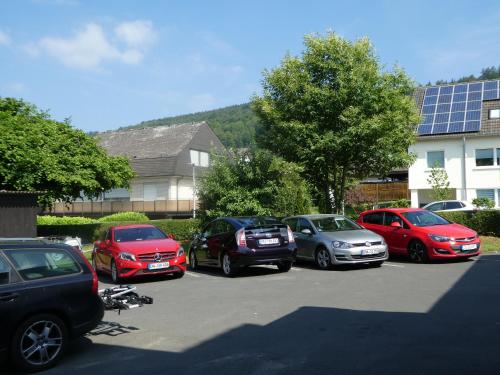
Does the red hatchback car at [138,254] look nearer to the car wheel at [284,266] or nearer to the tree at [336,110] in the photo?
the car wheel at [284,266]

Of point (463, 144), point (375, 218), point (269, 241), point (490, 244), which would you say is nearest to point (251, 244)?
point (269, 241)

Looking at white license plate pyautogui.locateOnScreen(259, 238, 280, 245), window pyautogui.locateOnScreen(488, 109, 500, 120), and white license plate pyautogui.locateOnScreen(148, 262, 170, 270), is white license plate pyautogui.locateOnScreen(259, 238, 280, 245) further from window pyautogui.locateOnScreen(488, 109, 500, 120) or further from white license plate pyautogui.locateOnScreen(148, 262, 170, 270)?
window pyautogui.locateOnScreen(488, 109, 500, 120)

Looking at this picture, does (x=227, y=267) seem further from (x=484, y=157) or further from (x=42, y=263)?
(x=484, y=157)

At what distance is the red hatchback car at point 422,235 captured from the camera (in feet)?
46.5

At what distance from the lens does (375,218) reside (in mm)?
16672

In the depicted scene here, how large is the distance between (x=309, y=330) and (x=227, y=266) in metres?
6.48

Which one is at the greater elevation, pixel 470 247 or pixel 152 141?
pixel 152 141

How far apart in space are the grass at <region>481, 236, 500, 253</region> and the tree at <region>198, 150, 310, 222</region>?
266 inches

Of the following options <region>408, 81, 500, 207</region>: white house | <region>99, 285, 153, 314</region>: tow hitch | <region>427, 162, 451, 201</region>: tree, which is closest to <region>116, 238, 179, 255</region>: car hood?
<region>99, 285, 153, 314</region>: tow hitch

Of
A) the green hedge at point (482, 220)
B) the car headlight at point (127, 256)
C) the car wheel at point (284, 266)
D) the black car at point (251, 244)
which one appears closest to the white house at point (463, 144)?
the green hedge at point (482, 220)

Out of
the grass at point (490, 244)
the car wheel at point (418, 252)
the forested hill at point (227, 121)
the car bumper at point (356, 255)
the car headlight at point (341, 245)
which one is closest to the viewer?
the car bumper at point (356, 255)

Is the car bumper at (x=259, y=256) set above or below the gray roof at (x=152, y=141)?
below

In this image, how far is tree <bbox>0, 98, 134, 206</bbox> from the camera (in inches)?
853

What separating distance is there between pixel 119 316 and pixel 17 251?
2.98 metres
